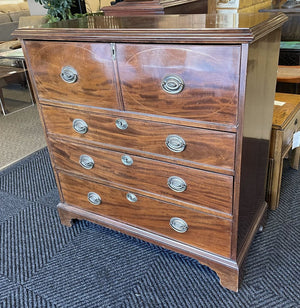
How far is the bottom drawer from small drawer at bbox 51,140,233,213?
0.05 metres

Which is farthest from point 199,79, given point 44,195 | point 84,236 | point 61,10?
point 61,10

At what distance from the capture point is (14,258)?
1.49 metres

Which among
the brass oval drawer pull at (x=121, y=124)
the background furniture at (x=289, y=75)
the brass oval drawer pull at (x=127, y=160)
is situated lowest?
the brass oval drawer pull at (x=127, y=160)

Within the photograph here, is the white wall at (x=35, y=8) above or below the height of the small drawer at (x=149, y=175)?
above

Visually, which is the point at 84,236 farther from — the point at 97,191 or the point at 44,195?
the point at 44,195

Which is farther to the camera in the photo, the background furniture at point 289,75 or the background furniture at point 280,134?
the background furniture at point 289,75

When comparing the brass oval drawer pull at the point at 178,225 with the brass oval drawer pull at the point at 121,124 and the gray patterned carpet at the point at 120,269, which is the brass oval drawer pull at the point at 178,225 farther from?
the brass oval drawer pull at the point at 121,124

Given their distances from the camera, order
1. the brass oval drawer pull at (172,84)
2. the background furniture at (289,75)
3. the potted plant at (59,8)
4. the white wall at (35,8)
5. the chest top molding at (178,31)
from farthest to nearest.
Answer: the white wall at (35,8) < the potted plant at (59,8) < the background furniture at (289,75) < the brass oval drawer pull at (172,84) < the chest top molding at (178,31)

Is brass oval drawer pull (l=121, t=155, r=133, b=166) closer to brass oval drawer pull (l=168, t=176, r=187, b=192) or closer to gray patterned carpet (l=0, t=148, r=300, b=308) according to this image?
brass oval drawer pull (l=168, t=176, r=187, b=192)

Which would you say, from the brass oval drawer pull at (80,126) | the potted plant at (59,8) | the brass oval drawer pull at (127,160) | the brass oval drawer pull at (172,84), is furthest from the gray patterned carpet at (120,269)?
the potted plant at (59,8)

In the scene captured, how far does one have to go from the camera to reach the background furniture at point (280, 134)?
150cm

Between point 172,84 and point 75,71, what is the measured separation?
390 millimetres

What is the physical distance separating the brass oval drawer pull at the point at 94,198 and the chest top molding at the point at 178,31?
0.68 m

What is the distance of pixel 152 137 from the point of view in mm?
1162
